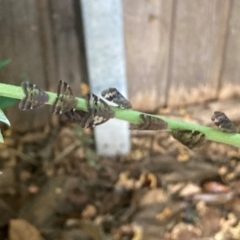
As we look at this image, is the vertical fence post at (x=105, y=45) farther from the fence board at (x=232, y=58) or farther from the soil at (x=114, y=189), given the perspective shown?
the fence board at (x=232, y=58)

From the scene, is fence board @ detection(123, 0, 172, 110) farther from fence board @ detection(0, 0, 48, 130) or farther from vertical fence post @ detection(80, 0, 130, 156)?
fence board @ detection(0, 0, 48, 130)

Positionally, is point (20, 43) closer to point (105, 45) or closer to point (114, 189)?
point (105, 45)

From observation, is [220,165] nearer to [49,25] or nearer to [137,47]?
[137,47]

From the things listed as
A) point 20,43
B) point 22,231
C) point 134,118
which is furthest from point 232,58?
point 134,118

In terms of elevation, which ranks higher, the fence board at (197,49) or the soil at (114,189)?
the fence board at (197,49)

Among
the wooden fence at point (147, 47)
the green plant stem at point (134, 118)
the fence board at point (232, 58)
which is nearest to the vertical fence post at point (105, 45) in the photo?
the wooden fence at point (147, 47)

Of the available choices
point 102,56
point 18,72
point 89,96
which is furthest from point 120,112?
point 18,72
